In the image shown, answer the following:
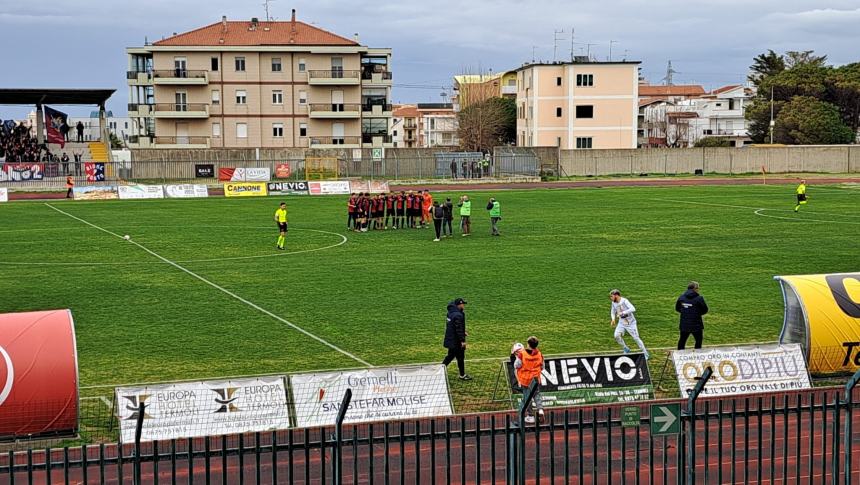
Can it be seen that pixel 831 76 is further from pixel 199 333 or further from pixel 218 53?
pixel 199 333

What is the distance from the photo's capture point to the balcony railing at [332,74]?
89.4 m

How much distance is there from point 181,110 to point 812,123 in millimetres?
59387

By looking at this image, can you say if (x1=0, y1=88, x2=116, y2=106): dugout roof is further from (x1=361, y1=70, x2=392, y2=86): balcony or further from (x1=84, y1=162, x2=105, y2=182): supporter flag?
(x1=361, y1=70, x2=392, y2=86): balcony

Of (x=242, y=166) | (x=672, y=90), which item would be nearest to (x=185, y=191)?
(x=242, y=166)

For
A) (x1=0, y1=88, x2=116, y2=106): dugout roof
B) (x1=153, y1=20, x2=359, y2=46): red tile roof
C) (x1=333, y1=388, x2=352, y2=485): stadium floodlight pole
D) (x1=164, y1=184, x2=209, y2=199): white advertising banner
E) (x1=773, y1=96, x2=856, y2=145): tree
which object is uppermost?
(x1=153, y1=20, x2=359, y2=46): red tile roof

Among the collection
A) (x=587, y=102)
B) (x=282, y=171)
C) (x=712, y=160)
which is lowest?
(x=282, y=171)

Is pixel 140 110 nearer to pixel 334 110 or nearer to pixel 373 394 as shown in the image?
pixel 334 110

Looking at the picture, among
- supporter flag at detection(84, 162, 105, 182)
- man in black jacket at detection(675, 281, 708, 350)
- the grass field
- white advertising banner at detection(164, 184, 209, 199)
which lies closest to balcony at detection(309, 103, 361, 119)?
supporter flag at detection(84, 162, 105, 182)

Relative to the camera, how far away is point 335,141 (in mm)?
90562

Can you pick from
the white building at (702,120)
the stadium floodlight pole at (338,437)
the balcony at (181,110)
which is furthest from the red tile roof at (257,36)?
the stadium floodlight pole at (338,437)

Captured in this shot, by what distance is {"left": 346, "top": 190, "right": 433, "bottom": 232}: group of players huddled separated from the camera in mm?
41562

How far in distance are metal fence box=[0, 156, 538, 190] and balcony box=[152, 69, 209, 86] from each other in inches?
600

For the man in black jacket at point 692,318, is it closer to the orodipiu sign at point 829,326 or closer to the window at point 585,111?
the orodipiu sign at point 829,326

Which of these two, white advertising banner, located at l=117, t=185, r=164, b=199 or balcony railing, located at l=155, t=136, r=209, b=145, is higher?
balcony railing, located at l=155, t=136, r=209, b=145
